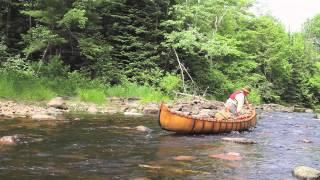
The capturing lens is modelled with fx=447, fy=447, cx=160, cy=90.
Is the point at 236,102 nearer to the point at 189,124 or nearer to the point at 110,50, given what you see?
the point at 189,124


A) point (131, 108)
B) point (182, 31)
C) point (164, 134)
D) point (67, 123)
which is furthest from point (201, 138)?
point (182, 31)

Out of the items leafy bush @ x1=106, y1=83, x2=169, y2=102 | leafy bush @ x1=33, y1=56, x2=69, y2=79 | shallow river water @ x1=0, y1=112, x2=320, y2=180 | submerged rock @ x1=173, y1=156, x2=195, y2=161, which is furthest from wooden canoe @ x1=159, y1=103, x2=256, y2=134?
leafy bush @ x1=33, y1=56, x2=69, y2=79

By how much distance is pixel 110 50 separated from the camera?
90.9ft

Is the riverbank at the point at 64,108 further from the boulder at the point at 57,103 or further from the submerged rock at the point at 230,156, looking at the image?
the submerged rock at the point at 230,156

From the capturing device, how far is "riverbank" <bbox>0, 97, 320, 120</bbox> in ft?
58.4

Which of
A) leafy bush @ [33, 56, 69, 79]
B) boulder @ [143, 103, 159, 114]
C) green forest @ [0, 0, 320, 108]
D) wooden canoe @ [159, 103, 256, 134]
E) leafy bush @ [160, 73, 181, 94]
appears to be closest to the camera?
wooden canoe @ [159, 103, 256, 134]

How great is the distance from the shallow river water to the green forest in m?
8.01

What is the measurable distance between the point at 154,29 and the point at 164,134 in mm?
16033

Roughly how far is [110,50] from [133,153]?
17.1 meters

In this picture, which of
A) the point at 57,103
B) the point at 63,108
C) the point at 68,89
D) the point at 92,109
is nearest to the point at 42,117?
the point at 63,108

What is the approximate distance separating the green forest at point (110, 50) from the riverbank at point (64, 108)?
0.77m

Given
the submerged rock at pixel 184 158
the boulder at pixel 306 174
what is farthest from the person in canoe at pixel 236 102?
the boulder at pixel 306 174

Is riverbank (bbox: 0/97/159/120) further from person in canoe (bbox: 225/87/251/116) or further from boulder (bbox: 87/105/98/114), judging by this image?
person in canoe (bbox: 225/87/251/116)

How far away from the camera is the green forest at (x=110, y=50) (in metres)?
24.3
